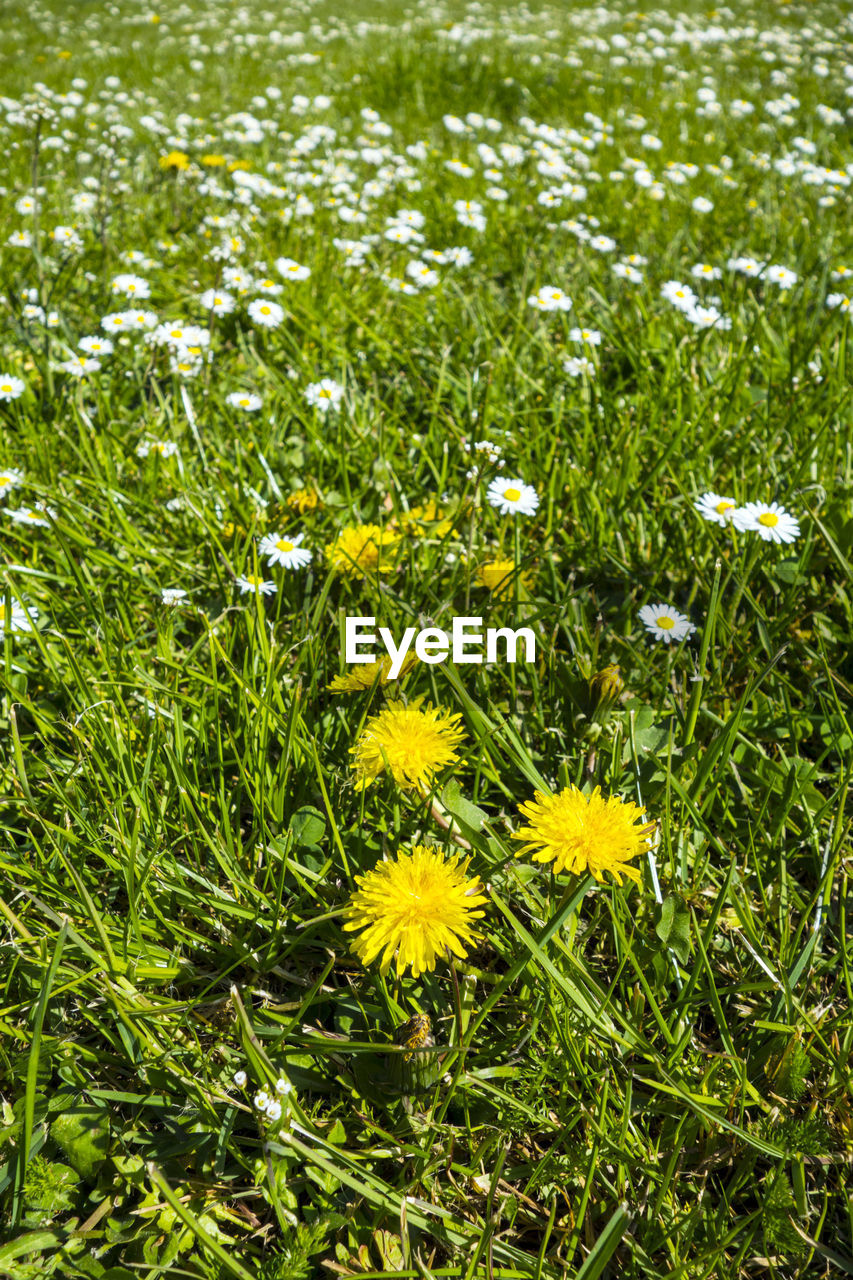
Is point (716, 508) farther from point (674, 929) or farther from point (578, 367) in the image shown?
point (674, 929)

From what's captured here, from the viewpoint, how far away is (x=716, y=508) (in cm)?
202

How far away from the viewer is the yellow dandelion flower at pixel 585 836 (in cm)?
117

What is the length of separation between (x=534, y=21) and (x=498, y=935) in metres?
10.1

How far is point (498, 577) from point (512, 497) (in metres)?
0.26

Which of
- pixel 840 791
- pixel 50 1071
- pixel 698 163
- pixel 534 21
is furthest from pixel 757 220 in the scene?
pixel 534 21

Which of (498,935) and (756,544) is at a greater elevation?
(756,544)

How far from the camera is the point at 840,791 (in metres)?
1.47

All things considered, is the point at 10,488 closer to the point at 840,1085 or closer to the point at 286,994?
the point at 286,994

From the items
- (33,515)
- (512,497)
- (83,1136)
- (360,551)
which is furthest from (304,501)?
(83,1136)

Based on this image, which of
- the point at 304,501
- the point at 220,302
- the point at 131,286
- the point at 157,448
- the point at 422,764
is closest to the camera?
the point at 422,764

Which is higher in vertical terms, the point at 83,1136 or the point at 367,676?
the point at 367,676

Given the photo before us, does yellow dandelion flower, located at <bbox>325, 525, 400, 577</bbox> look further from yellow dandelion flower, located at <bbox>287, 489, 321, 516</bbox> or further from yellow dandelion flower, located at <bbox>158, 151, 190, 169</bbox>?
yellow dandelion flower, located at <bbox>158, 151, 190, 169</bbox>

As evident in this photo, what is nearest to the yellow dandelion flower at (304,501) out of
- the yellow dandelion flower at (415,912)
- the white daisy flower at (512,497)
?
the white daisy flower at (512,497)

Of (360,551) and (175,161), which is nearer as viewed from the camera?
(360,551)
